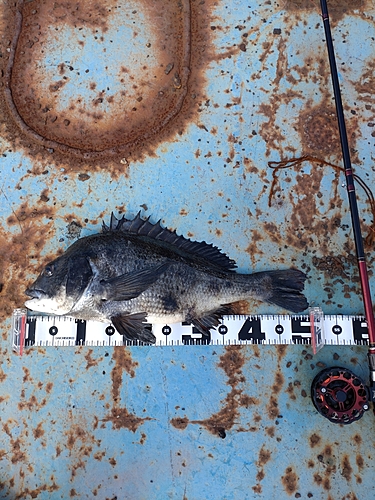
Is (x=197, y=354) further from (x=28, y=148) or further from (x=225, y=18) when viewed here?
(x=225, y=18)

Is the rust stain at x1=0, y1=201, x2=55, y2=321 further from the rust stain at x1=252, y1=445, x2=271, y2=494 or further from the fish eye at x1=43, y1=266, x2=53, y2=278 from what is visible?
the rust stain at x1=252, y1=445, x2=271, y2=494

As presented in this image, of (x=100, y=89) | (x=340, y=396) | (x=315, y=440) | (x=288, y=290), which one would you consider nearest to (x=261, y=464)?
(x=315, y=440)

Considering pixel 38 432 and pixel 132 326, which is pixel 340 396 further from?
pixel 38 432

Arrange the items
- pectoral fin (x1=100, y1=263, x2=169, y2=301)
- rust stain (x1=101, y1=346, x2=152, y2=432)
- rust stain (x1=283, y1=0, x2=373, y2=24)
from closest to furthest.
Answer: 1. pectoral fin (x1=100, y1=263, x2=169, y2=301)
2. rust stain (x1=101, y1=346, x2=152, y2=432)
3. rust stain (x1=283, y1=0, x2=373, y2=24)

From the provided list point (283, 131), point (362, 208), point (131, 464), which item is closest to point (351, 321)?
point (362, 208)

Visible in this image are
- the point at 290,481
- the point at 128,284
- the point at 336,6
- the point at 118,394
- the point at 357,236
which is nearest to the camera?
the point at 128,284

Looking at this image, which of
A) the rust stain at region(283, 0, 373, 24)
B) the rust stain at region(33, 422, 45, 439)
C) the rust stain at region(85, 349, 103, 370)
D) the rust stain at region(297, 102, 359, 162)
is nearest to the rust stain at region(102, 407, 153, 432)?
the rust stain at region(85, 349, 103, 370)
